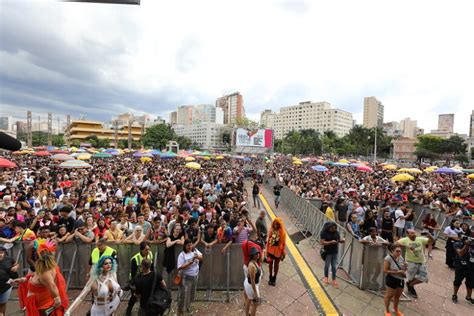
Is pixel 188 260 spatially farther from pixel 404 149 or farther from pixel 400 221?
pixel 404 149

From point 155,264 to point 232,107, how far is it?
567 ft

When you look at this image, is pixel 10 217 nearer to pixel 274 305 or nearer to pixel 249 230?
pixel 249 230

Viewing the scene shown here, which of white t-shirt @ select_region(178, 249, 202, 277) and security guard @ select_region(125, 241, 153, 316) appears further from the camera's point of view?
white t-shirt @ select_region(178, 249, 202, 277)

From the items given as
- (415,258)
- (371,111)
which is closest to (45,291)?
(415,258)

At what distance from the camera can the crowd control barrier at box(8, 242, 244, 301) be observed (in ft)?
16.9

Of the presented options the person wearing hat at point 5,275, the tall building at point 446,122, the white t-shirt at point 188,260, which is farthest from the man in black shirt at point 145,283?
the tall building at point 446,122

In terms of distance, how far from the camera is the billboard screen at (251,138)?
20.8m

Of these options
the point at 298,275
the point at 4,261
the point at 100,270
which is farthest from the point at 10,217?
the point at 298,275

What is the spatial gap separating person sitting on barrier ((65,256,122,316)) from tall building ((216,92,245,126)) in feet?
528

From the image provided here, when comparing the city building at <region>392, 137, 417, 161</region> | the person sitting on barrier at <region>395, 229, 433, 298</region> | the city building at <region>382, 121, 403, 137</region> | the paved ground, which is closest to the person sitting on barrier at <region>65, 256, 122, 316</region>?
the paved ground

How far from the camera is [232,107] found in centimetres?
17325

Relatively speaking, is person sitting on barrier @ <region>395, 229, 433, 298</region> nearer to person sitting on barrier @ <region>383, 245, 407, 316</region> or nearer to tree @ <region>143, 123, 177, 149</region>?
person sitting on barrier @ <region>383, 245, 407, 316</region>

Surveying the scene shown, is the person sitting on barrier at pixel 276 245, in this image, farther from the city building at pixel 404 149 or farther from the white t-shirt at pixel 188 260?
the city building at pixel 404 149

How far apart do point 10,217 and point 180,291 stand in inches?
209
